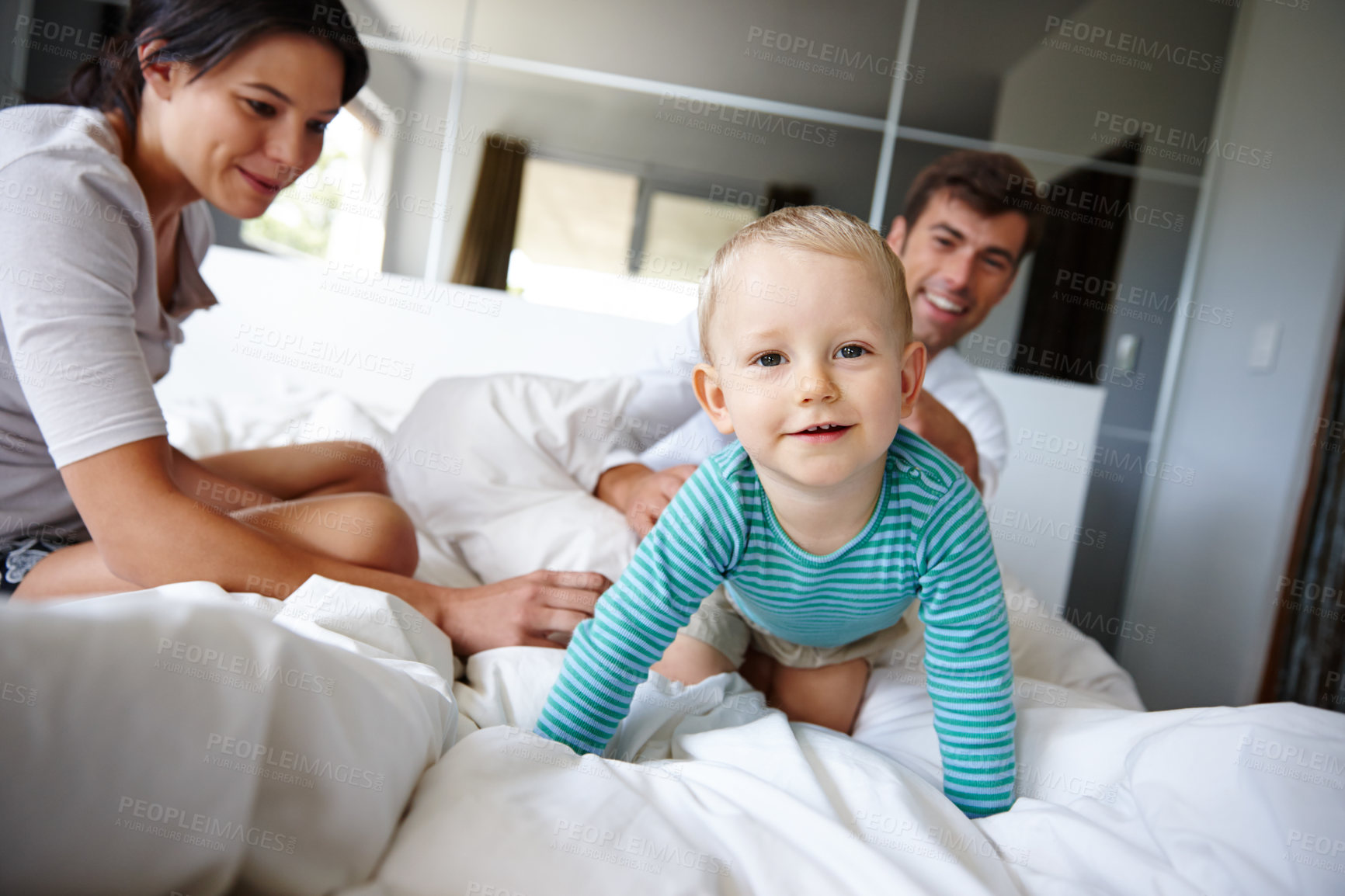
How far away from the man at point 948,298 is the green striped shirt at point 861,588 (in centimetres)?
60

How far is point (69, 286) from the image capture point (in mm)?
830

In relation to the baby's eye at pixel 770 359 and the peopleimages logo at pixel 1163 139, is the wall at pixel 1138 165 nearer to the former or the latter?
the peopleimages logo at pixel 1163 139

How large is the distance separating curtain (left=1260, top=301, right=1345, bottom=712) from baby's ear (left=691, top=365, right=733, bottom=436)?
1.78 m

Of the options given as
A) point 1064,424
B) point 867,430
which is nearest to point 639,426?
point 867,430

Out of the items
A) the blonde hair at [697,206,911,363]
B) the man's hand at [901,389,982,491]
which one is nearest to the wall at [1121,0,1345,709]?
the man's hand at [901,389,982,491]

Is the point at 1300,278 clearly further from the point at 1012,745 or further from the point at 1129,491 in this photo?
the point at 1012,745

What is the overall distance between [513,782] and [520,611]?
Result: 333 millimetres

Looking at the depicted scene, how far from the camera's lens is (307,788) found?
487 mm

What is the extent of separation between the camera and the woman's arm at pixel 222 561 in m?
0.82

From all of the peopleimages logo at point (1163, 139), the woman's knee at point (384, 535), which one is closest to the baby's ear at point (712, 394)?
the woman's knee at point (384, 535)

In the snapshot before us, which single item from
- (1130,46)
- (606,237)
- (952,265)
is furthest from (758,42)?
(952,265)

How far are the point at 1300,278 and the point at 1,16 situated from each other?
3701 millimetres

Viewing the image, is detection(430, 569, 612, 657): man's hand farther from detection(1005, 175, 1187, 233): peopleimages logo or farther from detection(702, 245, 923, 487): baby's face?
detection(1005, 175, 1187, 233): peopleimages logo

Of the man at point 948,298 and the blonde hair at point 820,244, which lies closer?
the blonde hair at point 820,244
